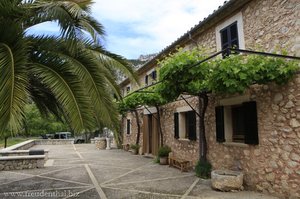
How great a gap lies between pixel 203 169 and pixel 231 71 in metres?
4.34

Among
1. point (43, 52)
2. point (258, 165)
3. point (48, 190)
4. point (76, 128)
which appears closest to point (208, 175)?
point (258, 165)

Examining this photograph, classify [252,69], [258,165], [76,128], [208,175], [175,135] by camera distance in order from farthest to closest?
[175,135] < [208,175] < [258,165] < [252,69] < [76,128]

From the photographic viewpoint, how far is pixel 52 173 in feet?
34.9

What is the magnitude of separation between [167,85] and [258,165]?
3.52m

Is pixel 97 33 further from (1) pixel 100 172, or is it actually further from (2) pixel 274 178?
(1) pixel 100 172

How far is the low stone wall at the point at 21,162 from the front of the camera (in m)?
11.5

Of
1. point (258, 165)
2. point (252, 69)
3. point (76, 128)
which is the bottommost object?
point (258, 165)

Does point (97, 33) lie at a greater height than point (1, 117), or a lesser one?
greater

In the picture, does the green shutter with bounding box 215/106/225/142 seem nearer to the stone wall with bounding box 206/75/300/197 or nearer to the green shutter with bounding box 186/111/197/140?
the stone wall with bounding box 206/75/300/197

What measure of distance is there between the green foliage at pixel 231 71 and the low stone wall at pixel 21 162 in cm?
806

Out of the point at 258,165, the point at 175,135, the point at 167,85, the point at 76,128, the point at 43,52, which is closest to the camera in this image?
the point at 76,128

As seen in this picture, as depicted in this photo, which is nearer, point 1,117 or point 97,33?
point 1,117

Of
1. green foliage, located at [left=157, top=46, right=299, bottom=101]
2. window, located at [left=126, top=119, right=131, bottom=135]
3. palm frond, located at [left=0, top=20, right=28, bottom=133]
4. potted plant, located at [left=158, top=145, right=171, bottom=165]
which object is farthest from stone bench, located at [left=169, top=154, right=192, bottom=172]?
window, located at [left=126, top=119, right=131, bottom=135]

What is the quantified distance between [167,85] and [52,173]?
21.2 ft
